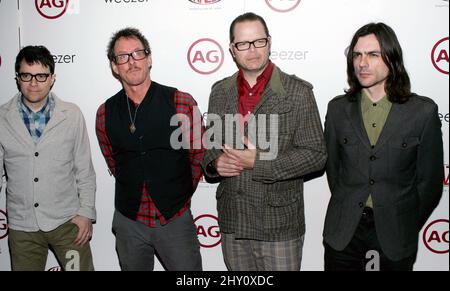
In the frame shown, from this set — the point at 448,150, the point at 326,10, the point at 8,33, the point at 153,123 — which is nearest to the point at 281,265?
the point at 153,123

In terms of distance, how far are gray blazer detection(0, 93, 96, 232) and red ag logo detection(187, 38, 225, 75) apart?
0.92 metres

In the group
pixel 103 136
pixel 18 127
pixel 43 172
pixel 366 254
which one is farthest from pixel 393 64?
pixel 18 127

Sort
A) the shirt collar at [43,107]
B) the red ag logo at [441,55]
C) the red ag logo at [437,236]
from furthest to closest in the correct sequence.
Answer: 1. the red ag logo at [437,236]
2. the red ag logo at [441,55]
3. the shirt collar at [43,107]

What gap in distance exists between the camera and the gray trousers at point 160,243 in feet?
7.84

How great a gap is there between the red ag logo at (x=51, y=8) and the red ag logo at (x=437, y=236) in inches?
124

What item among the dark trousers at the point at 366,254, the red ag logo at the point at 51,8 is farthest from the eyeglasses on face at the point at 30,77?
the dark trousers at the point at 366,254

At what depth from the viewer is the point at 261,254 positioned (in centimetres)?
225

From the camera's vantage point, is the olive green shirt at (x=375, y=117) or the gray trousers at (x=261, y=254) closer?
the olive green shirt at (x=375, y=117)

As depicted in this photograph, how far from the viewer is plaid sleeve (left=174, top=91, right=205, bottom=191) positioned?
2.43m

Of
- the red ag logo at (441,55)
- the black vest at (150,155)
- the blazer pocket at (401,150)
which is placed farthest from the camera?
the red ag logo at (441,55)

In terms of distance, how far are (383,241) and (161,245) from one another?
127 centimetres

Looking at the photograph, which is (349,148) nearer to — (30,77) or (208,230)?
(208,230)

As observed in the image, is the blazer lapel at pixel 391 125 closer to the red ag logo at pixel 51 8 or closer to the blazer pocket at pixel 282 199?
the blazer pocket at pixel 282 199

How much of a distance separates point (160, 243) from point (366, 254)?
119cm
